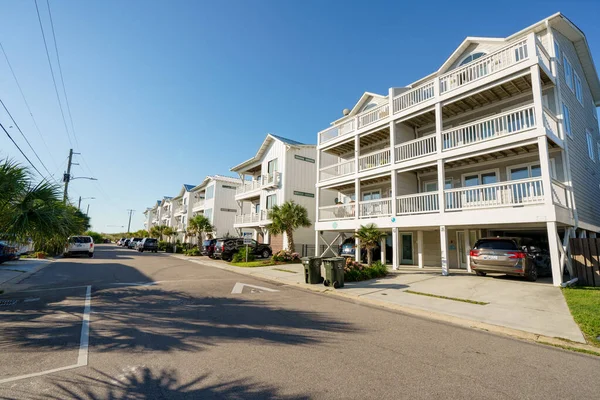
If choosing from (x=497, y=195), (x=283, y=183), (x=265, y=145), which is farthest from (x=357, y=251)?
(x=265, y=145)

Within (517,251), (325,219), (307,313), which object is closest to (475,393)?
(307,313)

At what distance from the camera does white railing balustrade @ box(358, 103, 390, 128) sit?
1779cm

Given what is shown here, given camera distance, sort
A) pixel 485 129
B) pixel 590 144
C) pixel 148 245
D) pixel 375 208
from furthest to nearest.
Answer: pixel 148 245 → pixel 375 208 → pixel 590 144 → pixel 485 129

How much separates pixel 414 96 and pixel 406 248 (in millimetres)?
9063

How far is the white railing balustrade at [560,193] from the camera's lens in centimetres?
1148

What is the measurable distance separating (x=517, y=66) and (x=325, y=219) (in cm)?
1229

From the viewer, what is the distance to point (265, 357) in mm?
4332

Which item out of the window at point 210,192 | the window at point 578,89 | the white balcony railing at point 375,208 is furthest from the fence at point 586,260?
the window at point 210,192

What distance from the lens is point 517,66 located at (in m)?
12.0

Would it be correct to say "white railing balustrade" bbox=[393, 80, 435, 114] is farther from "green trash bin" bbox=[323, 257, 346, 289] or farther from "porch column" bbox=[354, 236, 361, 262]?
"green trash bin" bbox=[323, 257, 346, 289]

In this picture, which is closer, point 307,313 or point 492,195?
point 307,313

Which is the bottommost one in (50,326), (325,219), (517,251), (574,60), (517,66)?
(50,326)

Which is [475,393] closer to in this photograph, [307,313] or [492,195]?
[307,313]

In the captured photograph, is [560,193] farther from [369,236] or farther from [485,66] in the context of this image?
[369,236]
